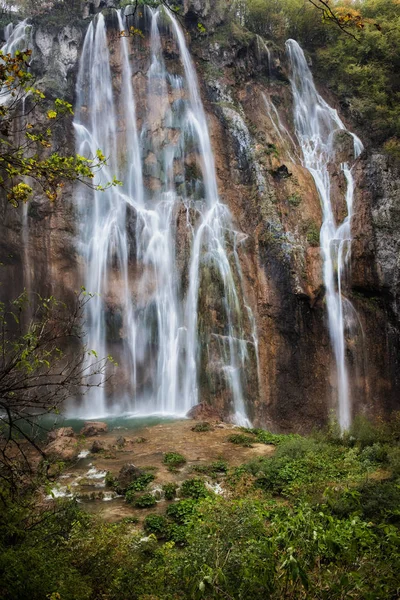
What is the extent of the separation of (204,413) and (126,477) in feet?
22.8

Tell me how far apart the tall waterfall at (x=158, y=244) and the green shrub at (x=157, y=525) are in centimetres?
1014

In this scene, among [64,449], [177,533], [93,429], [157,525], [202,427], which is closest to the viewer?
[177,533]

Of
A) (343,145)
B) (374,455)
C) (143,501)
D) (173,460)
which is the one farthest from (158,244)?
(143,501)

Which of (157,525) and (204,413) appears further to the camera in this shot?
(204,413)

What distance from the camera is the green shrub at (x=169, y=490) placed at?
868cm

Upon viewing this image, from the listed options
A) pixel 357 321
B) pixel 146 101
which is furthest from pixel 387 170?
pixel 146 101

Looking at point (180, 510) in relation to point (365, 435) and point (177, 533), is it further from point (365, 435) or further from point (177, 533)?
point (365, 435)

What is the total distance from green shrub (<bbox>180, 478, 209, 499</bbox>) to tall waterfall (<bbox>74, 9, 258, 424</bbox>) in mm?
8573

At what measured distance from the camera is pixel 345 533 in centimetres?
372

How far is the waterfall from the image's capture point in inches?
742

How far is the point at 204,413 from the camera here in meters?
16.2

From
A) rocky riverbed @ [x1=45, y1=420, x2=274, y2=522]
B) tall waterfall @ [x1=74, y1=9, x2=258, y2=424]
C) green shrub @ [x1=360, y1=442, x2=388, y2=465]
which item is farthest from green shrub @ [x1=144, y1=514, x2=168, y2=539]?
A: tall waterfall @ [x1=74, y1=9, x2=258, y2=424]

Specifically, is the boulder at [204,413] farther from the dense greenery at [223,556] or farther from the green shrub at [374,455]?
the dense greenery at [223,556]

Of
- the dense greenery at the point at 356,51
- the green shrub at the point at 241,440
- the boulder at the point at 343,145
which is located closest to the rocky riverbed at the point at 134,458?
the green shrub at the point at 241,440
